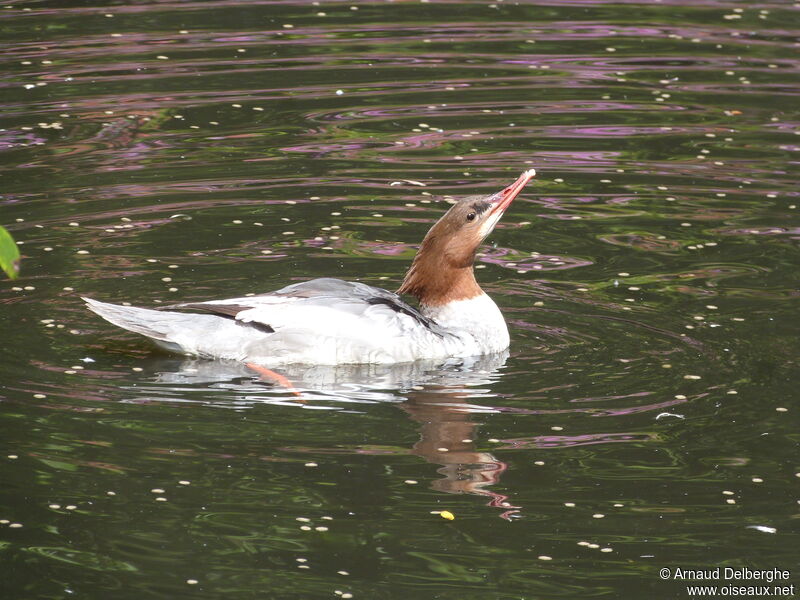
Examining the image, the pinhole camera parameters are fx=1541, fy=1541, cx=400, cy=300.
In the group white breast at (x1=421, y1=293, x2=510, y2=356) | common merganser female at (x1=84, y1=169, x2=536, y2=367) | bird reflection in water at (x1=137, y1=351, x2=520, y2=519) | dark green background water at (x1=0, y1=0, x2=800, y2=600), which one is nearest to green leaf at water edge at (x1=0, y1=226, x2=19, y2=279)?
dark green background water at (x1=0, y1=0, x2=800, y2=600)

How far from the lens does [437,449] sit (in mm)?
8148

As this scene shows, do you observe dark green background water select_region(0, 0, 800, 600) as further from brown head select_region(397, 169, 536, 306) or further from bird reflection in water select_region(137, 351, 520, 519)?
brown head select_region(397, 169, 536, 306)

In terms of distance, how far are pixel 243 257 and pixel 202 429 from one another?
2746 mm

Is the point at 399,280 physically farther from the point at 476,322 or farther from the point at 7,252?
the point at 7,252

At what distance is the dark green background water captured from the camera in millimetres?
7180

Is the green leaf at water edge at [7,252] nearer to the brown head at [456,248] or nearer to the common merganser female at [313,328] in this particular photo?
the common merganser female at [313,328]

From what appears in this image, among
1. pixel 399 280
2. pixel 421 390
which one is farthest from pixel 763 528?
pixel 399 280

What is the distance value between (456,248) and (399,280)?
0.99 metres

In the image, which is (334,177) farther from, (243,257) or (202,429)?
(202,429)

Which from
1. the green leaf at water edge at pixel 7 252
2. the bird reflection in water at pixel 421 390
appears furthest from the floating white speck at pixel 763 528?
the green leaf at water edge at pixel 7 252

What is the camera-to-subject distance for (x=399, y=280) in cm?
1059

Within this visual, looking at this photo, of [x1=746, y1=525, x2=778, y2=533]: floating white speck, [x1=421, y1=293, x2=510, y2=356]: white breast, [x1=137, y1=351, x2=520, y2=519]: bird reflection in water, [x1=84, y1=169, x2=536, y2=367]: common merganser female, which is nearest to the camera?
[x1=746, y1=525, x2=778, y2=533]: floating white speck

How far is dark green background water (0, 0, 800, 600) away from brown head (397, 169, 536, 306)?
1.72 ft

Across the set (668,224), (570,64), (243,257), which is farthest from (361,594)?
(570,64)
